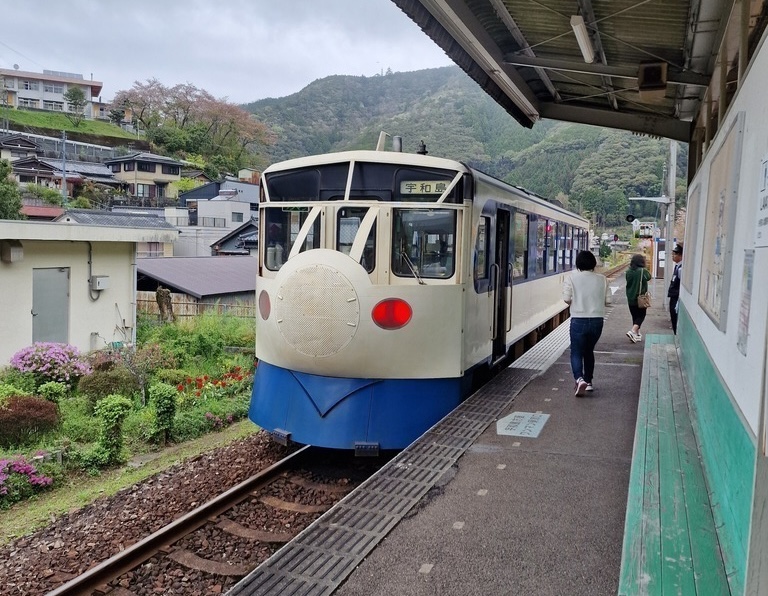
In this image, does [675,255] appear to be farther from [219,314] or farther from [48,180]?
[48,180]

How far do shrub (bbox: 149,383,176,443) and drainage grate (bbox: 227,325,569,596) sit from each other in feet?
12.3

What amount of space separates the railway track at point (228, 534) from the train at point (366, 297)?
0.44m

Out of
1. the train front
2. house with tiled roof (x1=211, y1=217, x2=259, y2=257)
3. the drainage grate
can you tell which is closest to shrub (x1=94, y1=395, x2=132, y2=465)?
the train front

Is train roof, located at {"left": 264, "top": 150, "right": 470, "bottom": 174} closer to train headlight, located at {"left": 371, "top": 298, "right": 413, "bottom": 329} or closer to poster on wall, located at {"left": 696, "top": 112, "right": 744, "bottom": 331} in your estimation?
train headlight, located at {"left": 371, "top": 298, "right": 413, "bottom": 329}

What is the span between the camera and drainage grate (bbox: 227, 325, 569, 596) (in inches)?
136

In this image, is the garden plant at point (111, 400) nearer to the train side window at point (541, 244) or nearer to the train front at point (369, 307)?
the train front at point (369, 307)

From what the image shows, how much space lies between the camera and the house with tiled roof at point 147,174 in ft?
159

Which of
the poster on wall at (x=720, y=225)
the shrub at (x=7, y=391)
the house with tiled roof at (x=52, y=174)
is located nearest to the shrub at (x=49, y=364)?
the shrub at (x=7, y=391)

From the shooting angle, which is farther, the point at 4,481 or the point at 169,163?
the point at 169,163

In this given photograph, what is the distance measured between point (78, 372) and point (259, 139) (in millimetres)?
58288

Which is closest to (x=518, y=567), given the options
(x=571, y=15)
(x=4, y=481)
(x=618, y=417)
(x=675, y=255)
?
(x=618, y=417)

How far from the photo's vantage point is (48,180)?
4584 cm

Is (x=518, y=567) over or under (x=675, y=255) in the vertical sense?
under

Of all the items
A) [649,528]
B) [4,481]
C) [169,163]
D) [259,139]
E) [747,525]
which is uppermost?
[259,139]
